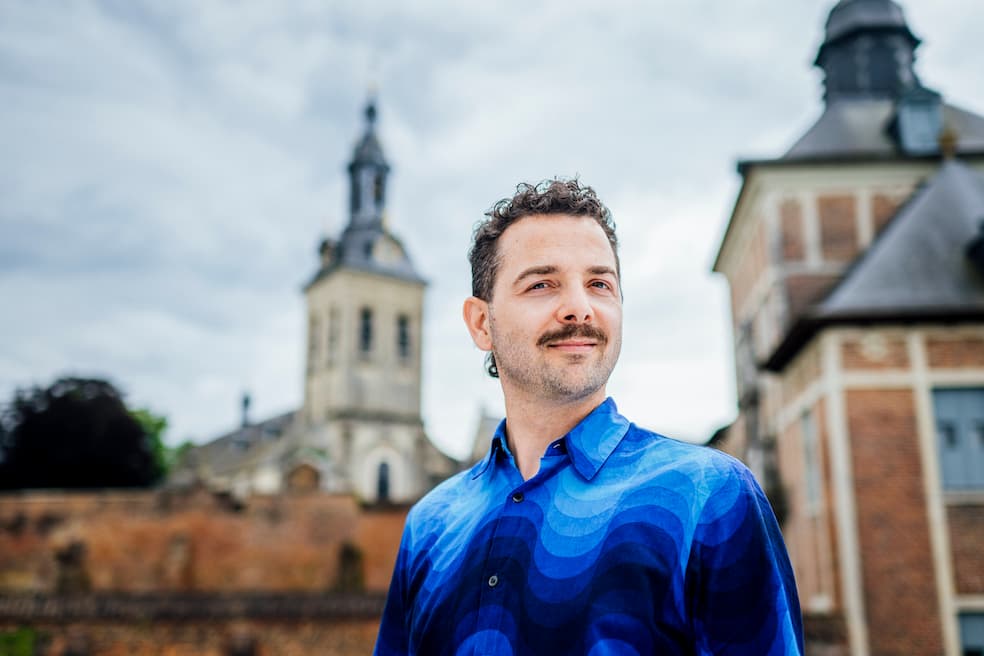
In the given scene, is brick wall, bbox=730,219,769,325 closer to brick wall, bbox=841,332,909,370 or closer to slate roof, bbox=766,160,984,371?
slate roof, bbox=766,160,984,371

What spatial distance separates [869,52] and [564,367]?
26295 mm

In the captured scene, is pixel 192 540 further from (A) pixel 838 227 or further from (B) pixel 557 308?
(B) pixel 557 308

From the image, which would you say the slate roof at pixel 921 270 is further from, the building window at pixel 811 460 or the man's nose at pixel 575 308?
the man's nose at pixel 575 308

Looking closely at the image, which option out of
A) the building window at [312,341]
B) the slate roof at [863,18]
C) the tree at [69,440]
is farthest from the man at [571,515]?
the building window at [312,341]

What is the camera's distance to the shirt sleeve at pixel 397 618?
2.19 metres

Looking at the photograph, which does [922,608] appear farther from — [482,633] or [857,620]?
[482,633]

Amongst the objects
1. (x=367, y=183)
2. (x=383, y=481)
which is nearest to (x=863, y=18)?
(x=383, y=481)

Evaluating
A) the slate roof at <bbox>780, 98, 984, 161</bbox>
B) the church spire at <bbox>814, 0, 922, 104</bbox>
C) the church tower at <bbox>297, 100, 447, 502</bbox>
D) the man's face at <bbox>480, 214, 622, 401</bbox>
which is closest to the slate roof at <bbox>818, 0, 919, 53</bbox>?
the church spire at <bbox>814, 0, 922, 104</bbox>

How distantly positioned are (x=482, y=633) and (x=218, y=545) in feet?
80.3

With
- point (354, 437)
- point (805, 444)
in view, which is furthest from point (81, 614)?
point (354, 437)

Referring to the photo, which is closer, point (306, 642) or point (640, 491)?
point (640, 491)

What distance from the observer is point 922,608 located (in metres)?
14.2

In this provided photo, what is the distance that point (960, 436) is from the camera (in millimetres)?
15047

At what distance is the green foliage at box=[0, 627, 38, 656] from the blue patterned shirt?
21.2 meters
